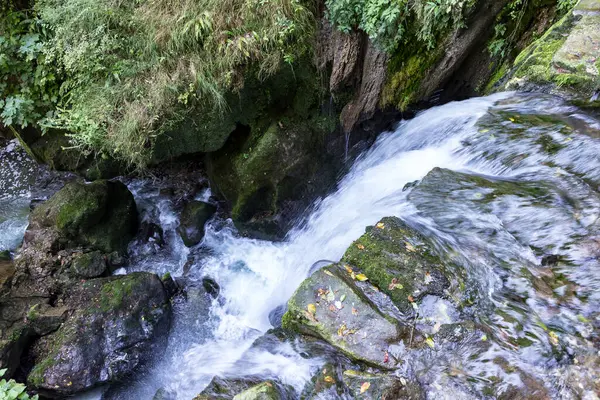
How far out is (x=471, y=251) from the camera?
3.66 m

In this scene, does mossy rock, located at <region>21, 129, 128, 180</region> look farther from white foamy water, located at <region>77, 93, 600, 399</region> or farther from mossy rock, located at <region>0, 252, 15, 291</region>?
white foamy water, located at <region>77, 93, 600, 399</region>

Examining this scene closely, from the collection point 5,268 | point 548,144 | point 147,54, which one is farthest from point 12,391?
point 548,144

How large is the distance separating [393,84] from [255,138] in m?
2.13

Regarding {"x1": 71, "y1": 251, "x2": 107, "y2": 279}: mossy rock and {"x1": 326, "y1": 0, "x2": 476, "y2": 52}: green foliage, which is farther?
{"x1": 71, "y1": 251, "x2": 107, "y2": 279}: mossy rock

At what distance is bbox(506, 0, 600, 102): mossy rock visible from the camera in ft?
13.3

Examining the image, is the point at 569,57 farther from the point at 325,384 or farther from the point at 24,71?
the point at 24,71

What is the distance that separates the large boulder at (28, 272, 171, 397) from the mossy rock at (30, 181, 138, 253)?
33.7 inches

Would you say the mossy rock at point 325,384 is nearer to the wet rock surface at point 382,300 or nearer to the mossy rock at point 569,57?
the wet rock surface at point 382,300

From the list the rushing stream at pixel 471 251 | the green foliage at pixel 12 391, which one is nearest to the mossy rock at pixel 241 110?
the rushing stream at pixel 471 251

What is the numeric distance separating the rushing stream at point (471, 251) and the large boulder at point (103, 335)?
0.30m

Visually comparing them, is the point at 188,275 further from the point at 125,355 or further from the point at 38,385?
the point at 38,385

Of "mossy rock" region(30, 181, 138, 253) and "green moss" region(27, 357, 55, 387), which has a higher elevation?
"mossy rock" region(30, 181, 138, 253)

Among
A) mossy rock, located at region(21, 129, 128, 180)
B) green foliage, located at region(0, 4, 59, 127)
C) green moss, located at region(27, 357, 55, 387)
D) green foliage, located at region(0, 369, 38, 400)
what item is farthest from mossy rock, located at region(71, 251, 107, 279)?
green foliage, located at region(0, 4, 59, 127)

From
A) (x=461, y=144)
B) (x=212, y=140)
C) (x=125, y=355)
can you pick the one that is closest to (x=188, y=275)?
(x=125, y=355)
